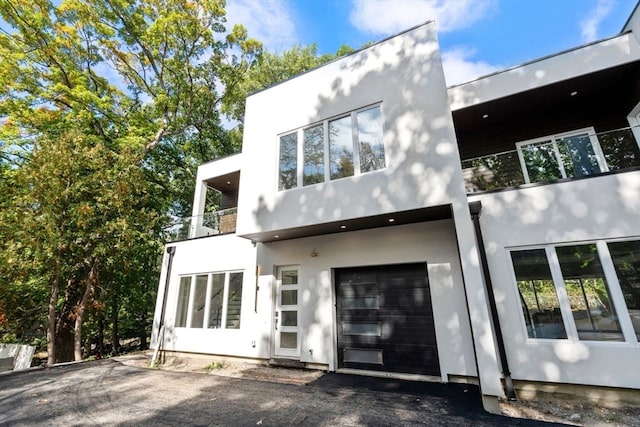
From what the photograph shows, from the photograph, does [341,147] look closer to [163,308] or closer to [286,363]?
[286,363]

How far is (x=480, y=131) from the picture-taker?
291 inches

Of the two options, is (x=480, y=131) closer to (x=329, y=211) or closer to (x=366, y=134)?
(x=366, y=134)

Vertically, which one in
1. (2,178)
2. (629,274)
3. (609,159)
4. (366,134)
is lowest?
(629,274)

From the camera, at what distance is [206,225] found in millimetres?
9336

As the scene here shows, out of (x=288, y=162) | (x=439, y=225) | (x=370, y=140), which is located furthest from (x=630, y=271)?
(x=288, y=162)

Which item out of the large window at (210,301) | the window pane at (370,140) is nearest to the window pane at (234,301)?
the large window at (210,301)

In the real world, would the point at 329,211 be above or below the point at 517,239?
above

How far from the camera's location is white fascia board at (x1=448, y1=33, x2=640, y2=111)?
5535mm

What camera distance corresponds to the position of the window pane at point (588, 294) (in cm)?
429

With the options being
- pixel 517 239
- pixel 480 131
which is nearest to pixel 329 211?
pixel 517 239

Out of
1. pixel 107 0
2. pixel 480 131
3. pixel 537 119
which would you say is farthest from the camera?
pixel 107 0

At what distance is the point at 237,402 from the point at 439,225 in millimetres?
5054

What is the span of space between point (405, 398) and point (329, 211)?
11.8 ft

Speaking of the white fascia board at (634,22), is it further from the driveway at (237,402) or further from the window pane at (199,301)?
the window pane at (199,301)
